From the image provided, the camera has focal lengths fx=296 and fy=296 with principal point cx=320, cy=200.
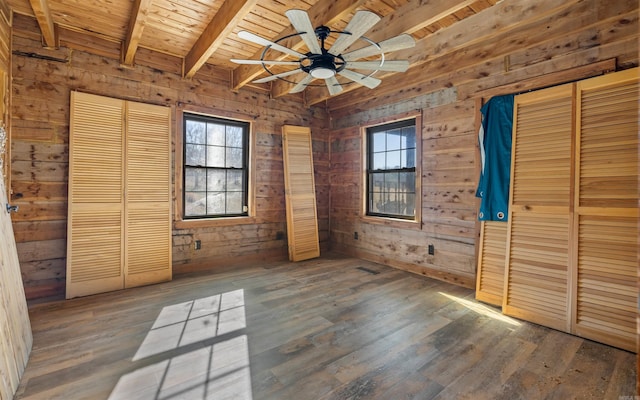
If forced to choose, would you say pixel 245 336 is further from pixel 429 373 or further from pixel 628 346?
pixel 628 346

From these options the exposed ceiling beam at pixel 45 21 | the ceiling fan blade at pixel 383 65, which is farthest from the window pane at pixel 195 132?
the ceiling fan blade at pixel 383 65

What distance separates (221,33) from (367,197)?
3.20m

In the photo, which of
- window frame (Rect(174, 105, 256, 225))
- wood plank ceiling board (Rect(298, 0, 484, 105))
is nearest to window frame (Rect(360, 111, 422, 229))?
wood plank ceiling board (Rect(298, 0, 484, 105))

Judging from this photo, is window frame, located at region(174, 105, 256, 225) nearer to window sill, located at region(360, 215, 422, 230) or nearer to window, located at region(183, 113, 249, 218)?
window, located at region(183, 113, 249, 218)

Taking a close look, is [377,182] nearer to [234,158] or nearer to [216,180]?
[234,158]

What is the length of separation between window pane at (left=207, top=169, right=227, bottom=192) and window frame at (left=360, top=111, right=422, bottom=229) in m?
2.25

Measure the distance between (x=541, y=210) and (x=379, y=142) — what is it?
2593 mm

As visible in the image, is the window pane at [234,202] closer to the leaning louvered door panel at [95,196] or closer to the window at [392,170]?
the leaning louvered door panel at [95,196]

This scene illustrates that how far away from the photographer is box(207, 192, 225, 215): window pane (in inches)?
173

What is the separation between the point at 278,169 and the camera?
16.4ft

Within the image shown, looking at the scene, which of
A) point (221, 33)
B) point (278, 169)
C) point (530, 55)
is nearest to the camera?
point (221, 33)

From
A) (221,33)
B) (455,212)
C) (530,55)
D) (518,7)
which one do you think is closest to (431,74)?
(530,55)

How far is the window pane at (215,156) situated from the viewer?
173 inches

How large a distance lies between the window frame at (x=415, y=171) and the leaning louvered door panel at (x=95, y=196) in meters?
3.44
